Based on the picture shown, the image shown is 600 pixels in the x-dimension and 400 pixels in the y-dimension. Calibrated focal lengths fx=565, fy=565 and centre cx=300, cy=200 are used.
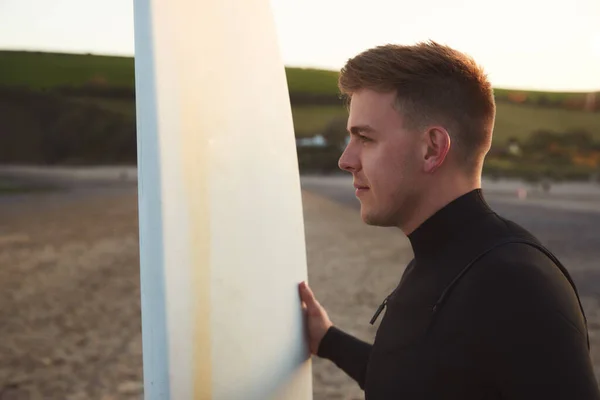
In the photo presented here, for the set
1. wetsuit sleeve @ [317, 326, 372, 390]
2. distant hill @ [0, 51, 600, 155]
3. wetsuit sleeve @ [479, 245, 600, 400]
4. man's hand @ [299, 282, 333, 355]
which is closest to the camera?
wetsuit sleeve @ [479, 245, 600, 400]

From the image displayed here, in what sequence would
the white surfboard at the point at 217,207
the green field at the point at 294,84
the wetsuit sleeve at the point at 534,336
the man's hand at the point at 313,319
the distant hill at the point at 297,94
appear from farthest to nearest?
the distant hill at the point at 297,94, the green field at the point at 294,84, the man's hand at the point at 313,319, the white surfboard at the point at 217,207, the wetsuit sleeve at the point at 534,336

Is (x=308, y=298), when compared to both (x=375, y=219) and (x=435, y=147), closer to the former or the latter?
(x=375, y=219)

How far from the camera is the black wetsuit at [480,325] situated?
2.40 ft

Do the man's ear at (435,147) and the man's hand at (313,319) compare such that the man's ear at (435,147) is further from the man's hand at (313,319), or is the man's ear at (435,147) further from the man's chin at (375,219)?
the man's hand at (313,319)

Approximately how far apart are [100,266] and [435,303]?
7.61 meters

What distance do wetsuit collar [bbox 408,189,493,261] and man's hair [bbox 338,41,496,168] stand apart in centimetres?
6

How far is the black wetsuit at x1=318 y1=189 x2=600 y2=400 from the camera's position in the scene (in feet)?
2.40

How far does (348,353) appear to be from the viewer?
128 centimetres

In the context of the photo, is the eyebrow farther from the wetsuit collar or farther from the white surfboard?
the white surfboard

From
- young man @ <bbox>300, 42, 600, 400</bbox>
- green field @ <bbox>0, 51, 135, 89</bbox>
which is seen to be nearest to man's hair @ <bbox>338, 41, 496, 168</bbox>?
young man @ <bbox>300, 42, 600, 400</bbox>

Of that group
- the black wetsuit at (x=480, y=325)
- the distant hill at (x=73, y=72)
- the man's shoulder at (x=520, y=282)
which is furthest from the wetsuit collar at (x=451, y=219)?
the distant hill at (x=73, y=72)

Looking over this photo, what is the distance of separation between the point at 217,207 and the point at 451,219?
0.50m

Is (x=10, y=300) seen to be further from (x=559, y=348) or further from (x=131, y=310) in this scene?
(x=559, y=348)

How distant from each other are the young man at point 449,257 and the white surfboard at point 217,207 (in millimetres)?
334
